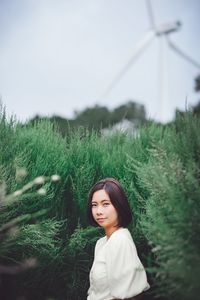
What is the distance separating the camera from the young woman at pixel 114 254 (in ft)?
9.79

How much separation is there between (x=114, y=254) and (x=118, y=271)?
136 millimetres

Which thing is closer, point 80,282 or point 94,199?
point 94,199

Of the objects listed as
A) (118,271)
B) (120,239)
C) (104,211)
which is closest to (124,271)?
(118,271)

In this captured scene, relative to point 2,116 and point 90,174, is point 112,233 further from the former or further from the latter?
point 2,116

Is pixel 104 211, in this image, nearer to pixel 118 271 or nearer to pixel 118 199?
pixel 118 199

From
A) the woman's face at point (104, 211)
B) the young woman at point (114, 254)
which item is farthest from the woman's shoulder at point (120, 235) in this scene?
the woman's face at point (104, 211)

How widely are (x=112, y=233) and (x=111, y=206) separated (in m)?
0.22

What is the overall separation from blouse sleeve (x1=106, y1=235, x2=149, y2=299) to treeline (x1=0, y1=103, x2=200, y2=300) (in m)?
0.12

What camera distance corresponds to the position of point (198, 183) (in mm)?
2896

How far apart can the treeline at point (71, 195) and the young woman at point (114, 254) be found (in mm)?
159

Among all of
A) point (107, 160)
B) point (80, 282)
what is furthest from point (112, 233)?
point (107, 160)

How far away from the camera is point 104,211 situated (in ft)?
11.2

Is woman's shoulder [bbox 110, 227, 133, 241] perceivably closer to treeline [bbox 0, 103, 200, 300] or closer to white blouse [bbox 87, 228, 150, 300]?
white blouse [bbox 87, 228, 150, 300]

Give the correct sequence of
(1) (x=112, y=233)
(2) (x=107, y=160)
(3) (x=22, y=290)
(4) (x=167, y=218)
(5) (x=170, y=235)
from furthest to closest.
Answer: (2) (x=107, y=160) → (3) (x=22, y=290) → (1) (x=112, y=233) → (4) (x=167, y=218) → (5) (x=170, y=235)
